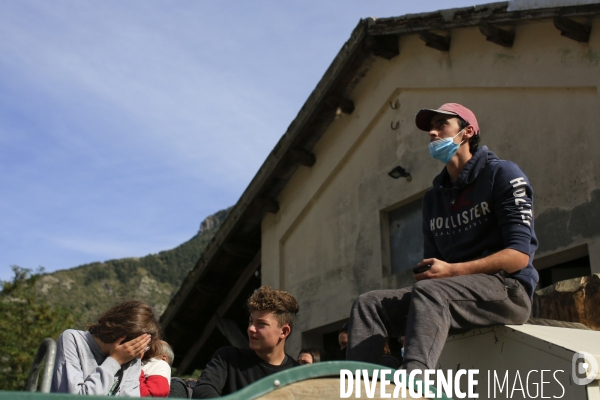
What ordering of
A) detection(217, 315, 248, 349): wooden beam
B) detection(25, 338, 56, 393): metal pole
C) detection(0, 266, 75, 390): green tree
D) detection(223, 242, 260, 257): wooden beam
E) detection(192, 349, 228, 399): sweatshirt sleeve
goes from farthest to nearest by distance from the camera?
detection(0, 266, 75, 390): green tree → detection(217, 315, 248, 349): wooden beam → detection(223, 242, 260, 257): wooden beam → detection(192, 349, 228, 399): sweatshirt sleeve → detection(25, 338, 56, 393): metal pole

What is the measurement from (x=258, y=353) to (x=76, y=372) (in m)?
1.11

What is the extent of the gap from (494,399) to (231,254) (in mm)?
9409

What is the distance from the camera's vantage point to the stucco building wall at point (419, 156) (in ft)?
23.4

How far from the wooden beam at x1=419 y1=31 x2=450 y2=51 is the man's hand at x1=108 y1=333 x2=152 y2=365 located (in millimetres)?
6530

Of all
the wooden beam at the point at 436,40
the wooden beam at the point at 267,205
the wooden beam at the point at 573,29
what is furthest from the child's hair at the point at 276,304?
the wooden beam at the point at 267,205

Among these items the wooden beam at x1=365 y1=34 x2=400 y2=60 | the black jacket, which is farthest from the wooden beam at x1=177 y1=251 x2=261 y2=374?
the black jacket

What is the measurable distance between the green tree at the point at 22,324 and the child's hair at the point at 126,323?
17419 mm

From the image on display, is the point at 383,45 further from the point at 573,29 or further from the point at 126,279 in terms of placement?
the point at 126,279

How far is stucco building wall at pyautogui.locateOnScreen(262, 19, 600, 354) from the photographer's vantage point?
714cm

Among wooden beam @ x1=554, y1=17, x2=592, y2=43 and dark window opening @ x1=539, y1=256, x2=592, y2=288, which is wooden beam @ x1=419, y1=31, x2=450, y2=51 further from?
dark window opening @ x1=539, y1=256, x2=592, y2=288

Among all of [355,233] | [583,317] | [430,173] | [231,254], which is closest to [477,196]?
A: [583,317]

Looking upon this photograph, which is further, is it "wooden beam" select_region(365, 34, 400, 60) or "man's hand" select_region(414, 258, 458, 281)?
"wooden beam" select_region(365, 34, 400, 60)

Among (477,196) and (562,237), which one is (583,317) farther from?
(562,237)

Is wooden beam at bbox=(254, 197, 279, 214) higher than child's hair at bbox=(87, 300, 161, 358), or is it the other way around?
wooden beam at bbox=(254, 197, 279, 214)
